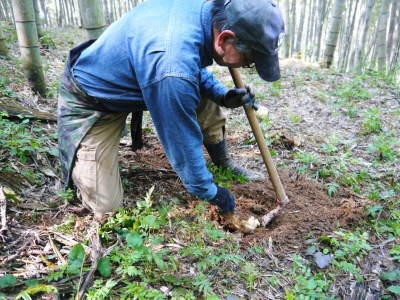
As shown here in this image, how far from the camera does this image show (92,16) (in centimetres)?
329

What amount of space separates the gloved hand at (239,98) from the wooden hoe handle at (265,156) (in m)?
0.05

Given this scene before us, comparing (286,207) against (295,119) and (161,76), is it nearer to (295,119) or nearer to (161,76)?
(161,76)

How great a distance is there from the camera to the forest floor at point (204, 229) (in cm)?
185

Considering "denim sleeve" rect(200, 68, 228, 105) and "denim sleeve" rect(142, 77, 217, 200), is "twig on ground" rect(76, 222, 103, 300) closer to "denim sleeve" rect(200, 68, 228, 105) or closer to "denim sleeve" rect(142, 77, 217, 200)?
"denim sleeve" rect(142, 77, 217, 200)

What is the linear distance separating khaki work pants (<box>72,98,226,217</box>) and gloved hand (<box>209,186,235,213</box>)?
798 millimetres

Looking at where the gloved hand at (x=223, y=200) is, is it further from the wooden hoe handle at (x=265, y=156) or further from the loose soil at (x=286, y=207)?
the wooden hoe handle at (x=265, y=156)

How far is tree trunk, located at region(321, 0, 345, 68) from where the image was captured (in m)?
7.00

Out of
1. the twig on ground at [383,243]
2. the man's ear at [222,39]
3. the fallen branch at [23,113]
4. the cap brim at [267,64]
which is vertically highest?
the man's ear at [222,39]

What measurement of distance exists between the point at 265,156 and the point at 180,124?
1078 millimetres

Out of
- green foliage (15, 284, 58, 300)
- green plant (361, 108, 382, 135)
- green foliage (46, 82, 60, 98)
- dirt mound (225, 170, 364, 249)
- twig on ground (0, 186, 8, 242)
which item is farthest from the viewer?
green foliage (46, 82, 60, 98)

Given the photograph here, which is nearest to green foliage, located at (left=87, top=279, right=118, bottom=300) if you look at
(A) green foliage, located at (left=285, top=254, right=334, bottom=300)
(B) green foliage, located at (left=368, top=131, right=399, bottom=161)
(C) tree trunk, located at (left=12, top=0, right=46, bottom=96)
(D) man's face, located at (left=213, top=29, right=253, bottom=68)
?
(A) green foliage, located at (left=285, top=254, right=334, bottom=300)

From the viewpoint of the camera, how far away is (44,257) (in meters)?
1.94

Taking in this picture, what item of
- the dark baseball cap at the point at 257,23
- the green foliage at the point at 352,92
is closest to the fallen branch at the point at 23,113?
the dark baseball cap at the point at 257,23

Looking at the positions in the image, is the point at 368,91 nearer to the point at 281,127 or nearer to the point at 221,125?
the point at 281,127
